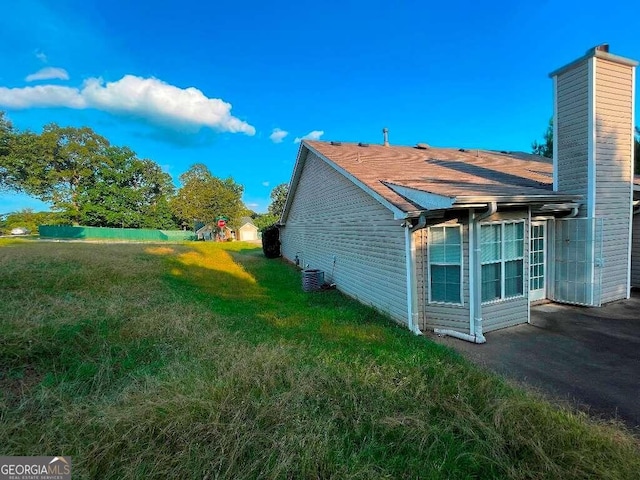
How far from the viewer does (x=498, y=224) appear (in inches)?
219

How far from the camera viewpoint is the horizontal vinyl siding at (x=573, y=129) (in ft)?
21.4

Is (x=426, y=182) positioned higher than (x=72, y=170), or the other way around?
(x=72, y=170)

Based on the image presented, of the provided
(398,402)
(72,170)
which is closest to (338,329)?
(398,402)

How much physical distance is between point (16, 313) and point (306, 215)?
9.22 m

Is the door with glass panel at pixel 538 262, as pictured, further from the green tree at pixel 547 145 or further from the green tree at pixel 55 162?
the green tree at pixel 55 162

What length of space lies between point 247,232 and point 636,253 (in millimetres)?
46443

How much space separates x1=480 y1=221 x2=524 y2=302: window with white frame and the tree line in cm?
3843

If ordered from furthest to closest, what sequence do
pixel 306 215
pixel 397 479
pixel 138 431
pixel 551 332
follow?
pixel 306 215, pixel 551 332, pixel 138 431, pixel 397 479

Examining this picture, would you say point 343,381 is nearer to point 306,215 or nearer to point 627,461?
point 627,461

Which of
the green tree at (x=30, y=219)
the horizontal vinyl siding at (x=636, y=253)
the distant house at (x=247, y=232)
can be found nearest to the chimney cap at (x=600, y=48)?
the horizontal vinyl siding at (x=636, y=253)

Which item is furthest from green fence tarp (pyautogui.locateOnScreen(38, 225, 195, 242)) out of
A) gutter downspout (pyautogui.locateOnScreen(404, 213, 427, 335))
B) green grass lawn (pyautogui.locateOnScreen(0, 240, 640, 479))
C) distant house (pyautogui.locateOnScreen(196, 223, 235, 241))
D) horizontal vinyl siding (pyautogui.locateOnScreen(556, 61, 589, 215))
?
horizontal vinyl siding (pyautogui.locateOnScreen(556, 61, 589, 215))

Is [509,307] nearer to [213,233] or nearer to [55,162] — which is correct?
[213,233]

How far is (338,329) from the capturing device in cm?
553

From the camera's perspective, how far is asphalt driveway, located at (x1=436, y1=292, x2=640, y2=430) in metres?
3.44
